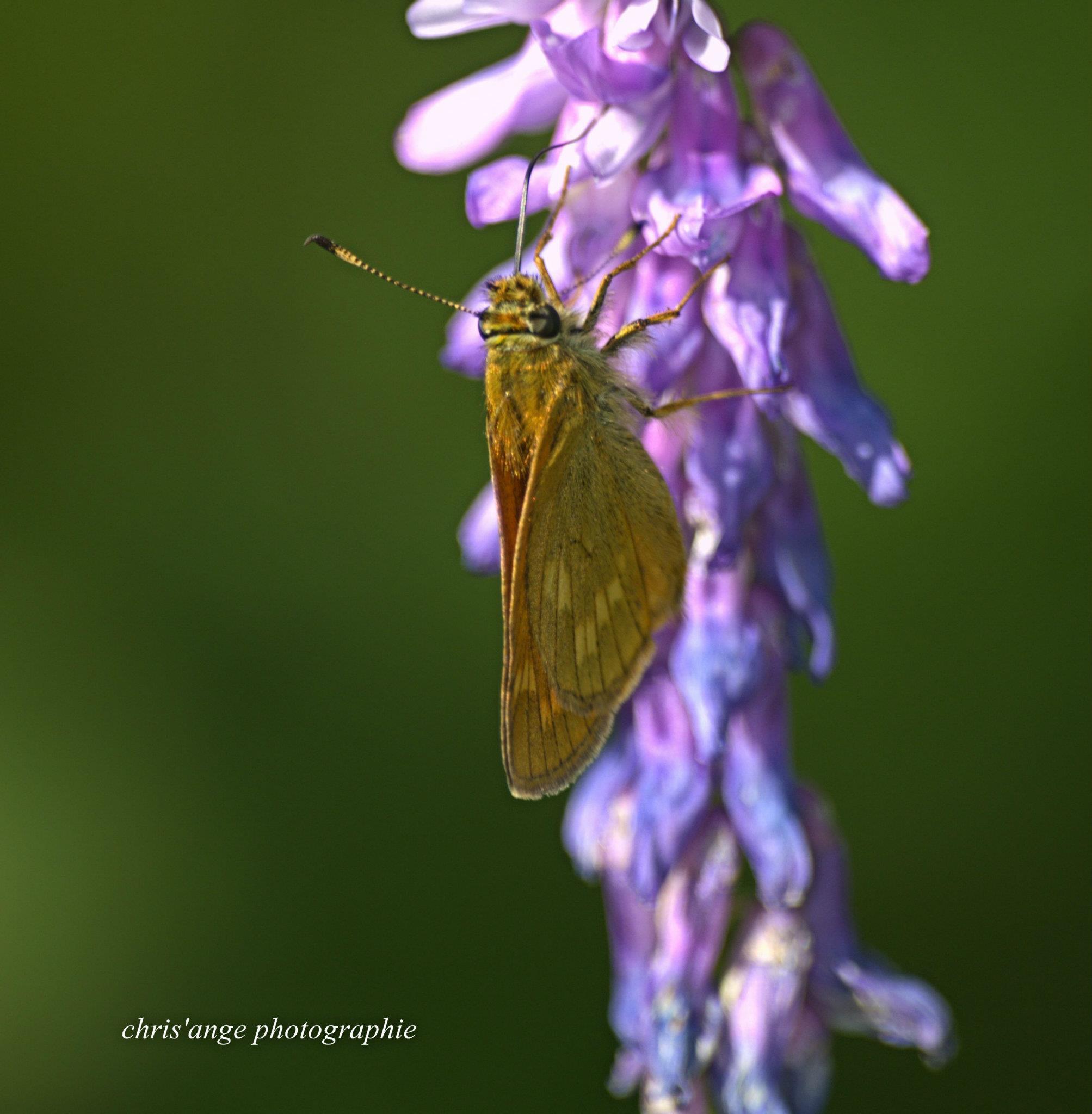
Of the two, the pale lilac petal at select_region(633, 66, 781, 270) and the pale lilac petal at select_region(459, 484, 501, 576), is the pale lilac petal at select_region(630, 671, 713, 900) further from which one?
the pale lilac petal at select_region(633, 66, 781, 270)

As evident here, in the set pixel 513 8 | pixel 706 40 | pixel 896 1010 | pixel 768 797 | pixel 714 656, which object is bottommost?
pixel 896 1010

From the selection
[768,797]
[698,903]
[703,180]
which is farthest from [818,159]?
[698,903]

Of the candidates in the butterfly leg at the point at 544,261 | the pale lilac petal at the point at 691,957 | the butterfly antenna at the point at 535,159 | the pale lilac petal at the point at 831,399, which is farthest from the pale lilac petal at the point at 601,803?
the butterfly antenna at the point at 535,159

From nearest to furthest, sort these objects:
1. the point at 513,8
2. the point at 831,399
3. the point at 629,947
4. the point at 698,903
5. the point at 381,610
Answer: the point at 513,8 → the point at 831,399 → the point at 698,903 → the point at 629,947 → the point at 381,610

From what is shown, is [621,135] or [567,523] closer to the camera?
[621,135]

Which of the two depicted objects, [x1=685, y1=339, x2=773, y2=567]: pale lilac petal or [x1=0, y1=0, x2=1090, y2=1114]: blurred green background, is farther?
[x1=0, y1=0, x2=1090, y2=1114]: blurred green background

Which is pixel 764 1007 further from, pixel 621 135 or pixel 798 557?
pixel 621 135

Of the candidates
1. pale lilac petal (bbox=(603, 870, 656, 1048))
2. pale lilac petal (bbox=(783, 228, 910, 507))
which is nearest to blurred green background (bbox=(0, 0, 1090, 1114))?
pale lilac petal (bbox=(603, 870, 656, 1048))

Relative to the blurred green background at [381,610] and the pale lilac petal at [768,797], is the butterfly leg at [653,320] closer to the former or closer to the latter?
the pale lilac petal at [768,797]
